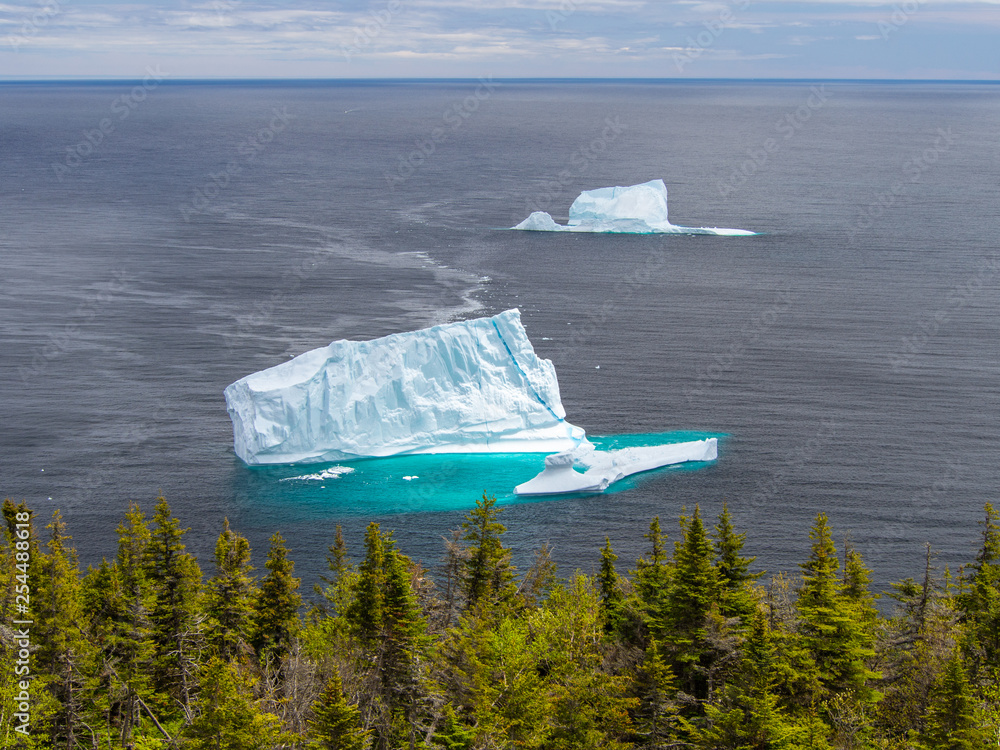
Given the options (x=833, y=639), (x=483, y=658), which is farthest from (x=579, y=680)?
(x=833, y=639)

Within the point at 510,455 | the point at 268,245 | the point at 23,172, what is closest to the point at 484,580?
the point at 510,455

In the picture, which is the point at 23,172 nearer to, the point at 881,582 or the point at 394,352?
the point at 394,352

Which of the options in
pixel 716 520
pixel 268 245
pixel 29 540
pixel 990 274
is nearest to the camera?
pixel 29 540

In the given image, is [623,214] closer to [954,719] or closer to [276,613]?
[276,613]

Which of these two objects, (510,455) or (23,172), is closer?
(510,455)

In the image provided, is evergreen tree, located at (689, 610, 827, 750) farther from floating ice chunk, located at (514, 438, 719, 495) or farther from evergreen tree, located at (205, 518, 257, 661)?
floating ice chunk, located at (514, 438, 719, 495)
